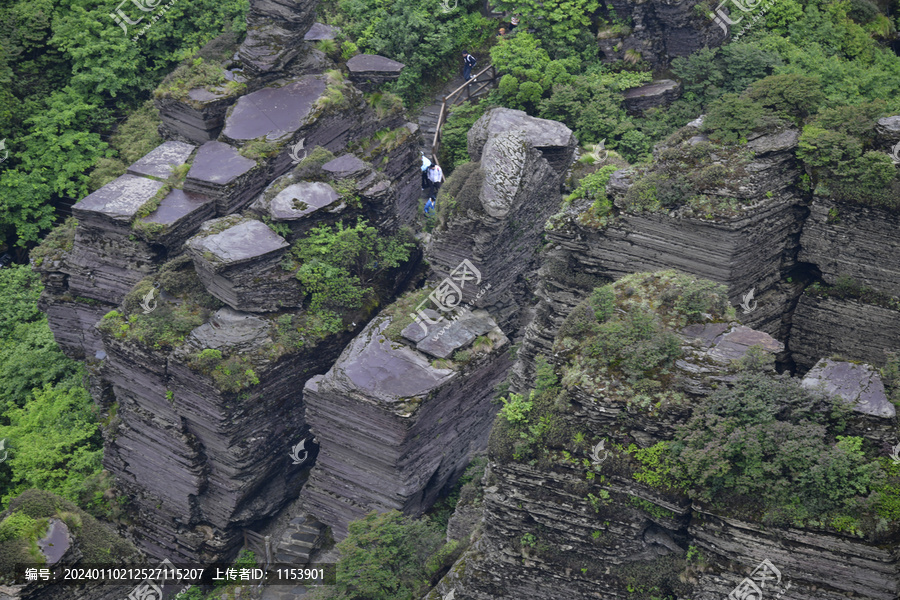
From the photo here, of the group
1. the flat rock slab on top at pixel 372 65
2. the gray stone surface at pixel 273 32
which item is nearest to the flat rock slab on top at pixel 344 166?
the flat rock slab on top at pixel 372 65

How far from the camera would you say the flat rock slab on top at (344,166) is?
29.7 m

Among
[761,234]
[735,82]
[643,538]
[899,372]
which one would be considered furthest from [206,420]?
[735,82]

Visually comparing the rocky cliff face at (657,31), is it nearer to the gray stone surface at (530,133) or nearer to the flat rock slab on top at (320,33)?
the gray stone surface at (530,133)

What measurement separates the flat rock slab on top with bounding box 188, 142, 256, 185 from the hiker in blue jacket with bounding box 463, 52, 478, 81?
10.4 m

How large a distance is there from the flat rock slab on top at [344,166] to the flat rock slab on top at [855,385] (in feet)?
56.8

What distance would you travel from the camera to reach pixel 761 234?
2197cm

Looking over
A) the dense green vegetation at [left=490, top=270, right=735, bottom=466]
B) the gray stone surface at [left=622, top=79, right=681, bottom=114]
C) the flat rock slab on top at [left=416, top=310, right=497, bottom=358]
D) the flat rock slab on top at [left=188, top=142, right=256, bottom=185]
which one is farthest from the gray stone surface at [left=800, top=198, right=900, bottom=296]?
the flat rock slab on top at [left=188, top=142, right=256, bottom=185]

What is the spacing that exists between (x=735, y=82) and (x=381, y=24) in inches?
561

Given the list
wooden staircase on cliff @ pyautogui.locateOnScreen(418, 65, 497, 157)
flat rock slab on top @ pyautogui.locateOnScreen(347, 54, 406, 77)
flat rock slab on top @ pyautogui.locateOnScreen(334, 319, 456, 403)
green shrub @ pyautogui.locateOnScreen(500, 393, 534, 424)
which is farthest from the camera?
wooden staircase on cliff @ pyautogui.locateOnScreen(418, 65, 497, 157)

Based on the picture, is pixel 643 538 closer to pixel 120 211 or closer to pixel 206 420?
pixel 206 420

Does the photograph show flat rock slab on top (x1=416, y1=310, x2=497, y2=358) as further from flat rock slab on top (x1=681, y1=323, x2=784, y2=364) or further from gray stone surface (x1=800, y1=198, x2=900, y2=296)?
gray stone surface (x1=800, y1=198, x2=900, y2=296)

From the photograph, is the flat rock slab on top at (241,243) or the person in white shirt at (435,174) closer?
the flat rock slab on top at (241,243)

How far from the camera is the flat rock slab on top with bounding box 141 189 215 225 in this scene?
95.6ft

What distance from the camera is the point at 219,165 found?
3017cm
